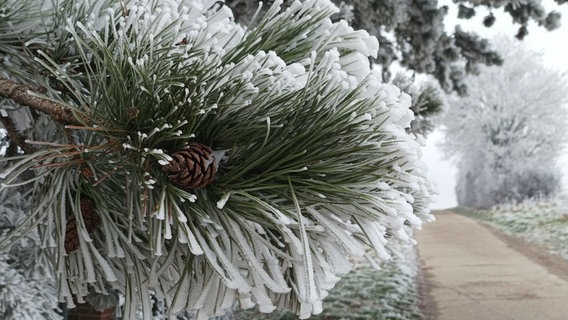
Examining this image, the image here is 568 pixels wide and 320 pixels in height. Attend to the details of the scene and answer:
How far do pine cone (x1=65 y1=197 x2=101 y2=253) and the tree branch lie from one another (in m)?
0.09

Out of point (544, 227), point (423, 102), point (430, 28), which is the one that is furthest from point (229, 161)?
point (544, 227)

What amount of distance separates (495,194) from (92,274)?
7.46 metres

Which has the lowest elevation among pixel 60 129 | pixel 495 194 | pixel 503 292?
pixel 503 292

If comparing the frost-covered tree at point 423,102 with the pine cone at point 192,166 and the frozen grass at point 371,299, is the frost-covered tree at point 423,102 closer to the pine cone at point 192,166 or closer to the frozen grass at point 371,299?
the frozen grass at point 371,299

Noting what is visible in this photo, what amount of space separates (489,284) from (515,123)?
213 inches

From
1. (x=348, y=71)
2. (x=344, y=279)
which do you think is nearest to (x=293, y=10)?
(x=348, y=71)

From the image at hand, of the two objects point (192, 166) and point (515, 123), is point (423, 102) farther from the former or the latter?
point (515, 123)

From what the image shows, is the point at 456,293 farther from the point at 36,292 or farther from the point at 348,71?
the point at 348,71

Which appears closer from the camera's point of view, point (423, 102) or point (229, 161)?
point (229, 161)

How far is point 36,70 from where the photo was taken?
644 mm

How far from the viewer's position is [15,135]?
25.6 inches

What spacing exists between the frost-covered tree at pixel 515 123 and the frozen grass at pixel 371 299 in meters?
3.86

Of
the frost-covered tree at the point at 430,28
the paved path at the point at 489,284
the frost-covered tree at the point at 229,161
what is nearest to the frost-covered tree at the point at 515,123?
the paved path at the point at 489,284

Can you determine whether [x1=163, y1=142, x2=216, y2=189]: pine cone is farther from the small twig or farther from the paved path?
the paved path
